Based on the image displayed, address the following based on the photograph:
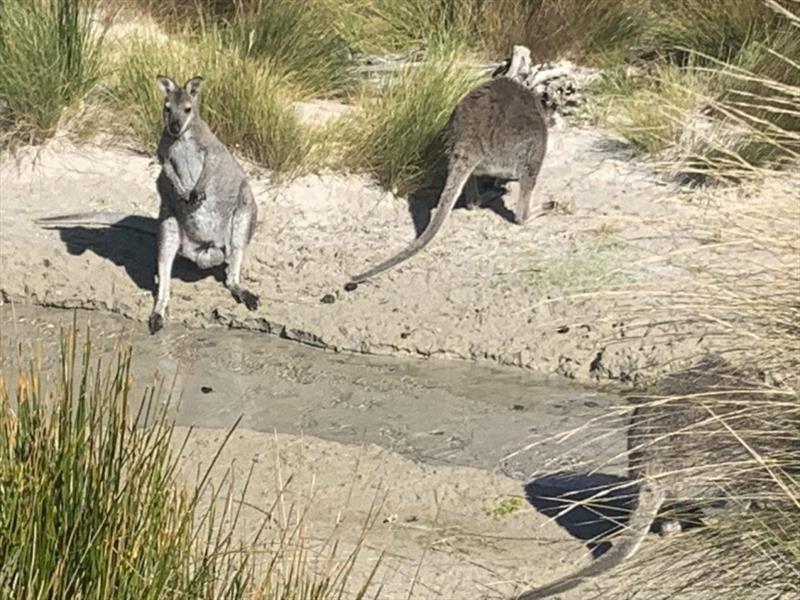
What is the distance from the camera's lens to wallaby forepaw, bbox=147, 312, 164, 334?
903 cm

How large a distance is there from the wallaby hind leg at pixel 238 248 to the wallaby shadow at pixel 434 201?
1.09 m

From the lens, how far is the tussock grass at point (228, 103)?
10328 mm

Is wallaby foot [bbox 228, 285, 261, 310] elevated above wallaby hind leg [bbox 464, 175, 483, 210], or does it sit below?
below

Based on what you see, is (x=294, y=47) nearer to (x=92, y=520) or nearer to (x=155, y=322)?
(x=155, y=322)

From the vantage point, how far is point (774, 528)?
3.86 m

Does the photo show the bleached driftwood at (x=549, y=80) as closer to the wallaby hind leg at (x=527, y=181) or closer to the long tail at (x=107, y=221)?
the wallaby hind leg at (x=527, y=181)

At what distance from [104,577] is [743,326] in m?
1.70

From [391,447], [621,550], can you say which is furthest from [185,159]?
[621,550]

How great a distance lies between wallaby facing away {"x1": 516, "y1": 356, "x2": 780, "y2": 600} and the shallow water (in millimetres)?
1604

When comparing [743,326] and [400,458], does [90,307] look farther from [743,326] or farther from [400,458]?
[743,326]

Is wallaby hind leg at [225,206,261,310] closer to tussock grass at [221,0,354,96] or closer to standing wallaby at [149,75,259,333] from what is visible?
standing wallaby at [149,75,259,333]

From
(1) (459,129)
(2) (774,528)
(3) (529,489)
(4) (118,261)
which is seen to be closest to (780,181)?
(2) (774,528)

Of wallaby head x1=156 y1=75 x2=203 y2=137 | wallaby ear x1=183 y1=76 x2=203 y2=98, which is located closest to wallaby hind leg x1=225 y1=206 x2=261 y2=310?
wallaby head x1=156 y1=75 x2=203 y2=137

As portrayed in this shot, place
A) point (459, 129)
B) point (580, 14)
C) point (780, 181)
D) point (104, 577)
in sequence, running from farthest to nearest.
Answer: point (580, 14), point (459, 129), point (780, 181), point (104, 577)
